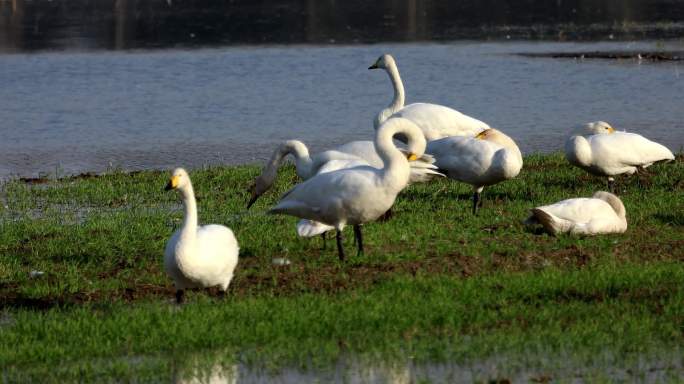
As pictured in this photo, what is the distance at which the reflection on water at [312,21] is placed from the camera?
40.0 m

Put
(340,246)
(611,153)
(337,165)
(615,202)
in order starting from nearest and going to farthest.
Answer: (340,246) < (337,165) < (615,202) < (611,153)

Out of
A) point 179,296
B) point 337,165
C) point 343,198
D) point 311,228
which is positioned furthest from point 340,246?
point 179,296

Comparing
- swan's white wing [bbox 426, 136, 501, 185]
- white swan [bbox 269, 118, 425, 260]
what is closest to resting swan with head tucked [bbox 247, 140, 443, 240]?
white swan [bbox 269, 118, 425, 260]

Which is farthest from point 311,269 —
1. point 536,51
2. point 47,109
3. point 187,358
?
point 536,51

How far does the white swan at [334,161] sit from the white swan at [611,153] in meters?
2.04

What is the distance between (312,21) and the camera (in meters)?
46.5

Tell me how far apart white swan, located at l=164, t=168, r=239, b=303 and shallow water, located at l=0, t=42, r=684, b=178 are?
10.1 meters

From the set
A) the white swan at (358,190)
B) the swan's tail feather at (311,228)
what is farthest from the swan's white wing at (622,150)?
the swan's tail feather at (311,228)

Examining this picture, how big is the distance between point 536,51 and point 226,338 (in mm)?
27942

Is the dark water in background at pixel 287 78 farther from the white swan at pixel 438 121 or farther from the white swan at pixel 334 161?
the white swan at pixel 334 161

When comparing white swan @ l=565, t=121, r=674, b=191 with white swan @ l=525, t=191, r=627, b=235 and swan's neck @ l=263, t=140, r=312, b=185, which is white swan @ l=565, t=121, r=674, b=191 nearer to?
white swan @ l=525, t=191, r=627, b=235

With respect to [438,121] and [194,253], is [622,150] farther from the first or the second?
[194,253]

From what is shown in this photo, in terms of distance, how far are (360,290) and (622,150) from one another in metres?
5.26

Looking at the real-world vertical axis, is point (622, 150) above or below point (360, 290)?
above
